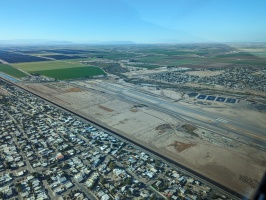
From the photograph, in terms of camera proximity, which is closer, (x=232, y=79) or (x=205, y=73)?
A: (x=232, y=79)

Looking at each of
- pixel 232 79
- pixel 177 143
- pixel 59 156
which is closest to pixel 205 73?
pixel 232 79

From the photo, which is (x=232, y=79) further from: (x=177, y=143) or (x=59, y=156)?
(x=59, y=156)

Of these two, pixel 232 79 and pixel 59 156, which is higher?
pixel 59 156

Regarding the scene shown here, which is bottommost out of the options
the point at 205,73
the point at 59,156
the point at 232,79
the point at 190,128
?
the point at 205,73

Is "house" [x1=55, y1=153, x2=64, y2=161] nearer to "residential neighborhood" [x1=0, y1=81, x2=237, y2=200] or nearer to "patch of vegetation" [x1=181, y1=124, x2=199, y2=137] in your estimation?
"residential neighborhood" [x1=0, y1=81, x2=237, y2=200]

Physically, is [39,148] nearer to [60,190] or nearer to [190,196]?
[60,190]

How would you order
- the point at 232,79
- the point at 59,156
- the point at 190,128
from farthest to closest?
the point at 232,79, the point at 190,128, the point at 59,156

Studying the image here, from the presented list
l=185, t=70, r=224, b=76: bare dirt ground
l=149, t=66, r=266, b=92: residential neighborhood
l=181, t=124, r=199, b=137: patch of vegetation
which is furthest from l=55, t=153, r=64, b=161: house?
l=185, t=70, r=224, b=76: bare dirt ground

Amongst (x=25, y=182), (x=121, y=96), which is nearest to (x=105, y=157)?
(x=25, y=182)

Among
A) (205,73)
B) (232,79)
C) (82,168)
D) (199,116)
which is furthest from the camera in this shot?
(205,73)
